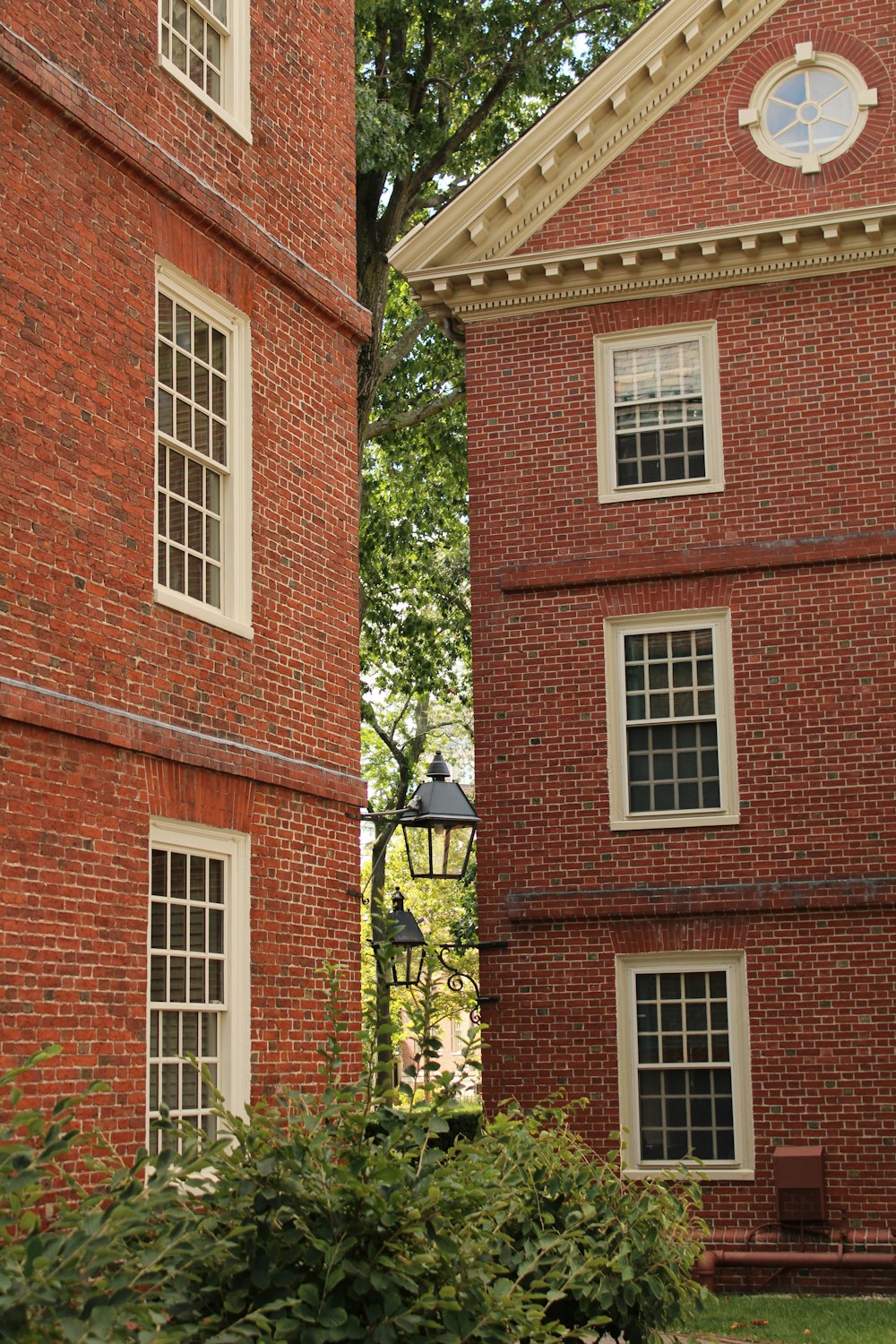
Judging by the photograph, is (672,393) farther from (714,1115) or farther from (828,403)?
(714,1115)

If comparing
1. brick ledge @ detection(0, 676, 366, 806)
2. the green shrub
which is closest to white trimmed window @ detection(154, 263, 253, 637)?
brick ledge @ detection(0, 676, 366, 806)

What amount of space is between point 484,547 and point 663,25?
5.69m

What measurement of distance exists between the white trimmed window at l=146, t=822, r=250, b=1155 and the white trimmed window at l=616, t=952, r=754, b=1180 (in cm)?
683

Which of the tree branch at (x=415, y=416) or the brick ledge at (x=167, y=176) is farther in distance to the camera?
the tree branch at (x=415, y=416)

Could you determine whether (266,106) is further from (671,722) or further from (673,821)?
(673,821)

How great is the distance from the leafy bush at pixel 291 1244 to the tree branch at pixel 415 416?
712 inches

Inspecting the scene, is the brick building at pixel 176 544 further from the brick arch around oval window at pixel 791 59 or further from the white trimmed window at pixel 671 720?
the brick arch around oval window at pixel 791 59

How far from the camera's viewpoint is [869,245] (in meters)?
17.2

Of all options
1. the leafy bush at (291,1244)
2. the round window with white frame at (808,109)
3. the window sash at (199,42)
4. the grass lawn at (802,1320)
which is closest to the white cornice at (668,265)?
the round window with white frame at (808,109)

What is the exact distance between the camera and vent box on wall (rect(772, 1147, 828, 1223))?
1568 cm

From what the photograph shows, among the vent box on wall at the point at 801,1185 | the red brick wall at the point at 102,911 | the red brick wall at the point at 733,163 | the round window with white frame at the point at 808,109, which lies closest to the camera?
the red brick wall at the point at 102,911

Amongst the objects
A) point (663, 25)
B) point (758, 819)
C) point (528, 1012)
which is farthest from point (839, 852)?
point (663, 25)

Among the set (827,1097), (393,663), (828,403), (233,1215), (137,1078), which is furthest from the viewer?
(393,663)

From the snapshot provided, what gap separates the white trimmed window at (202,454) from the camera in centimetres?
1059
